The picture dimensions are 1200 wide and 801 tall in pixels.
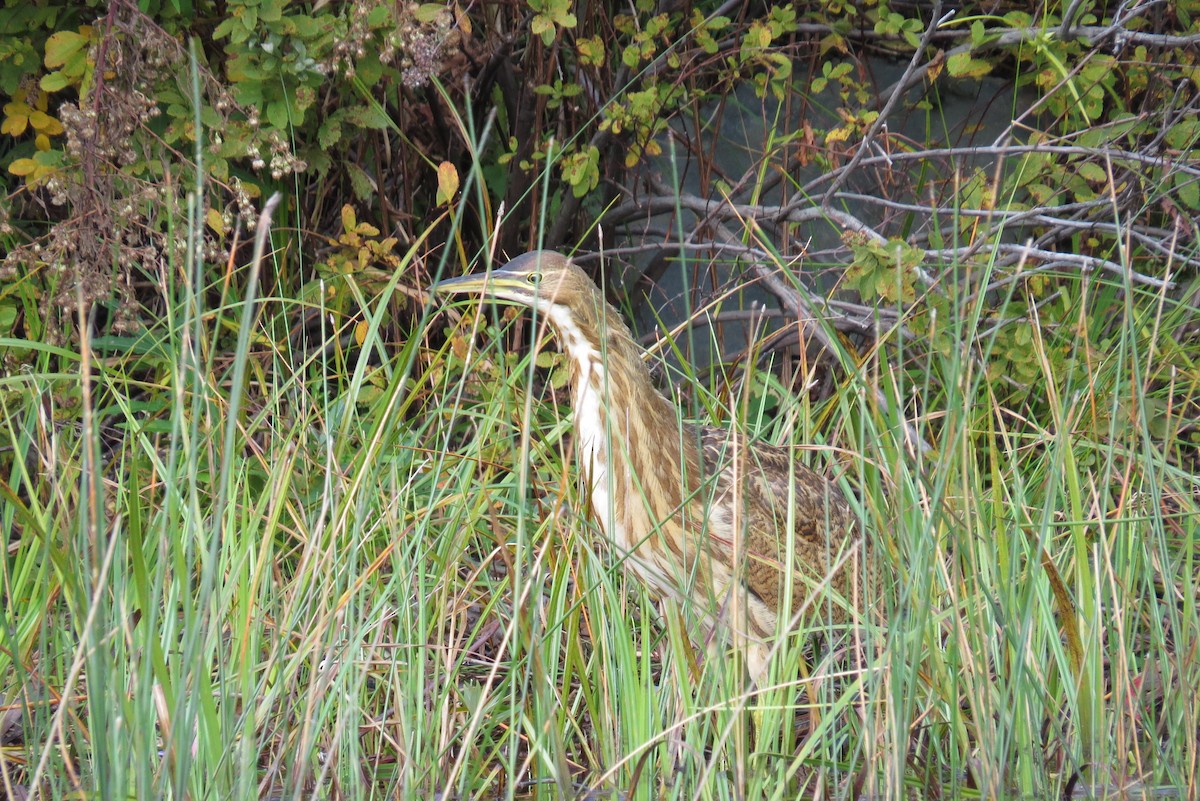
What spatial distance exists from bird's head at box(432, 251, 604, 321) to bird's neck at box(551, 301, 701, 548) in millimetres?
18

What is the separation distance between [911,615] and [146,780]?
863mm

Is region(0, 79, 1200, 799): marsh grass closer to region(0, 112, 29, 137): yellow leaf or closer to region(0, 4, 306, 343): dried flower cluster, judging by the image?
region(0, 4, 306, 343): dried flower cluster

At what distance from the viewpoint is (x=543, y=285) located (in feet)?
7.04

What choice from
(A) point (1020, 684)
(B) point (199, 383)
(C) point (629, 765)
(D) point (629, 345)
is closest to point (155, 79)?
(D) point (629, 345)

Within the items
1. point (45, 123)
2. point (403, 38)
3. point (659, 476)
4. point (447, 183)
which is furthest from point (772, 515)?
point (45, 123)

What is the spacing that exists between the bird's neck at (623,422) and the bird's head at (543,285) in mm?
18

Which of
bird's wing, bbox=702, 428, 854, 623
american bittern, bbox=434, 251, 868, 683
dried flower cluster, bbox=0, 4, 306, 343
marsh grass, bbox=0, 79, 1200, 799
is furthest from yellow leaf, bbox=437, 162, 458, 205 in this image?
bird's wing, bbox=702, 428, 854, 623

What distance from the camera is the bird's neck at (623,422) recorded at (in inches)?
88.0

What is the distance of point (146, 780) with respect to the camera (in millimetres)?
1192

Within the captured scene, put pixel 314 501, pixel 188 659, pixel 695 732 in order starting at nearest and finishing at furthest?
pixel 188 659 → pixel 695 732 → pixel 314 501

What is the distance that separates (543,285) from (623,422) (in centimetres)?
29

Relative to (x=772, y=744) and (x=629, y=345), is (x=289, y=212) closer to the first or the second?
(x=629, y=345)

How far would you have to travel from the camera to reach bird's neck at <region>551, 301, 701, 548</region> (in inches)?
88.0

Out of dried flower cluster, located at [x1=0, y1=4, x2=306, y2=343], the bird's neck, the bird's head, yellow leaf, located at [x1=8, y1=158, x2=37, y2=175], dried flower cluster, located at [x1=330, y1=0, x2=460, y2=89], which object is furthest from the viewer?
yellow leaf, located at [x1=8, y1=158, x2=37, y2=175]
